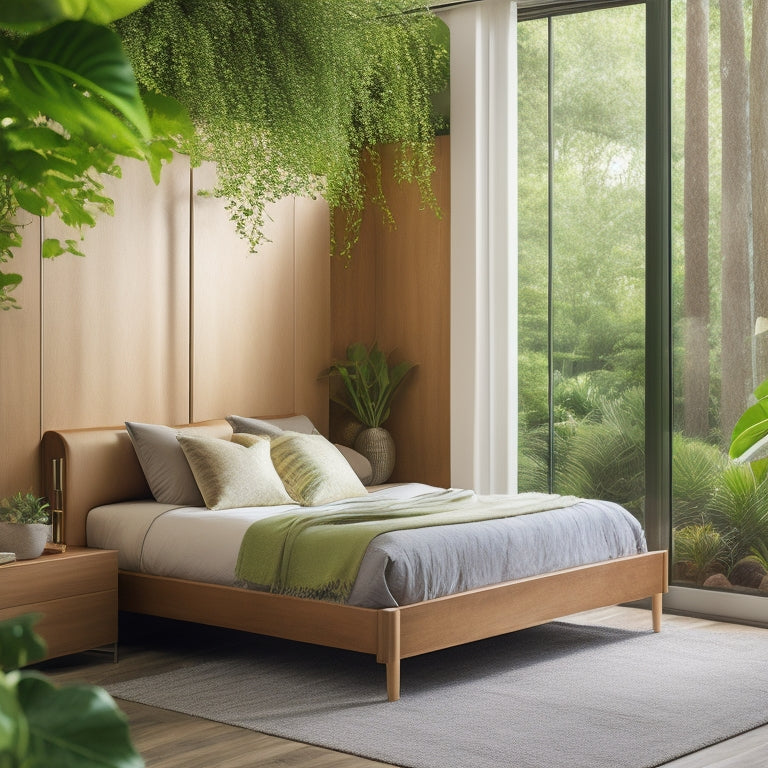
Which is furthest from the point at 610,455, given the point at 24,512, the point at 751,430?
the point at 24,512

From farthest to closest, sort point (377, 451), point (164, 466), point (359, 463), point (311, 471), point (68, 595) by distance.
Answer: point (377, 451), point (359, 463), point (311, 471), point (164, 466), point (68, 595)

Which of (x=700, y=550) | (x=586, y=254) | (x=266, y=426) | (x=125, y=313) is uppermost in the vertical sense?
(x=586, y=254)

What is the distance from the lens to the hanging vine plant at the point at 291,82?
14.5ft

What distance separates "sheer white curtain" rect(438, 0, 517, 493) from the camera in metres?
5.73

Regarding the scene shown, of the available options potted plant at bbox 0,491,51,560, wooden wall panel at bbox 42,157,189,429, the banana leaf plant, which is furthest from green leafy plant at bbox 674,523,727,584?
potted plant at bbox 0,491,51,560

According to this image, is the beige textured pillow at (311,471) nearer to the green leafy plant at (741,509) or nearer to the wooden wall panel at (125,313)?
the wooden wall panel at (125,313)

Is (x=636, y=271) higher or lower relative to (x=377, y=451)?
higher

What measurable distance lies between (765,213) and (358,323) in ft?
7.21

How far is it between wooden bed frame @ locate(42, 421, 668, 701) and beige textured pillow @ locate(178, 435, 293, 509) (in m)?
0.36

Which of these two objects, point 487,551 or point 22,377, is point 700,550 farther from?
point 22,377

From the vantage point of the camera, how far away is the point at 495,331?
5773mm

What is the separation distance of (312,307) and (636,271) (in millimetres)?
1682

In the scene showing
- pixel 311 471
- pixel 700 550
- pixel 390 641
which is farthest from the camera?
pixel 700 550

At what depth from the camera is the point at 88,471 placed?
15.6 feet
